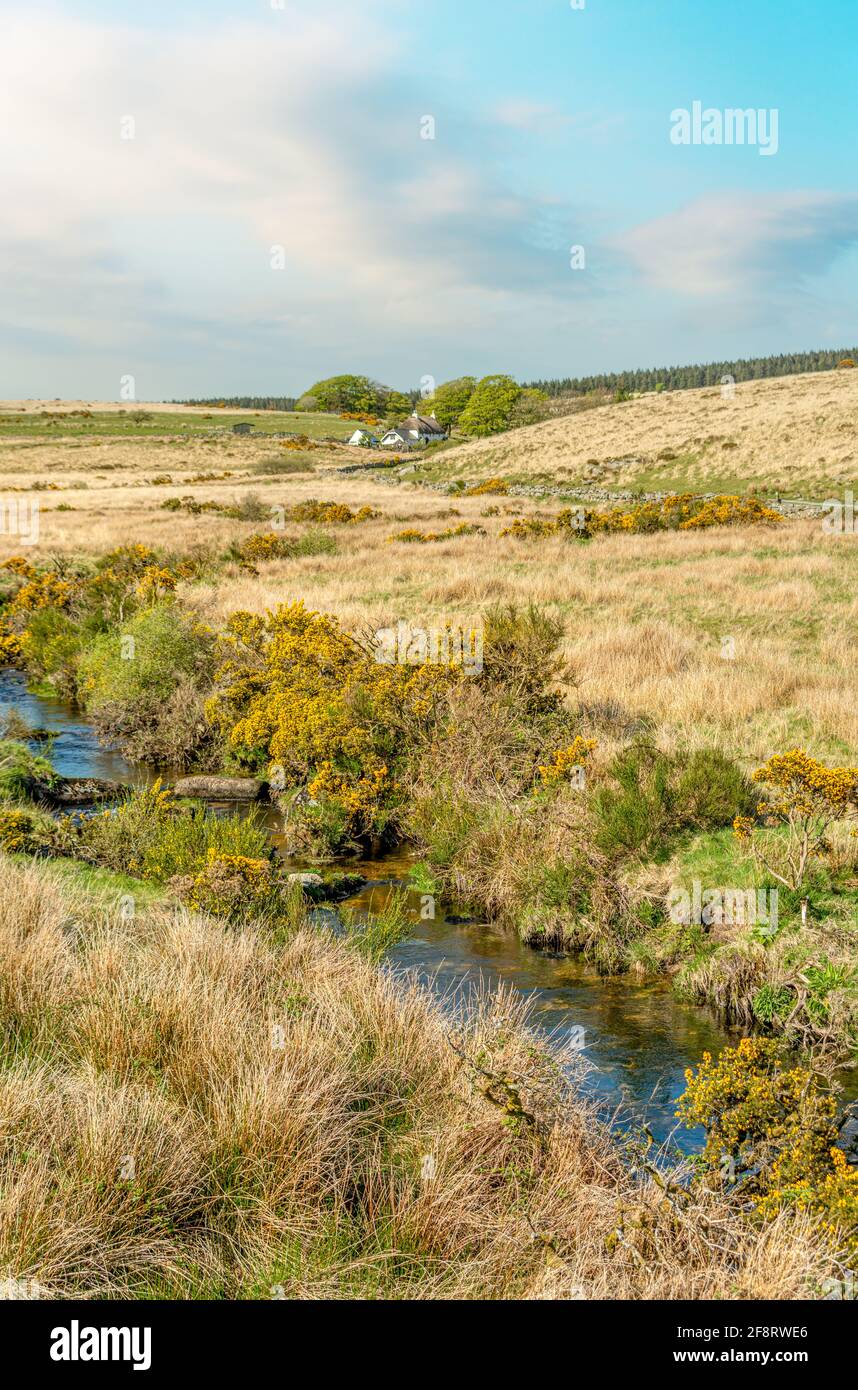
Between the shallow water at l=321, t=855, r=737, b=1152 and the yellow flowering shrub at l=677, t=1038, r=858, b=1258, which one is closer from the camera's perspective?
the yellow flowering shrub at l=677, t=1038, r=858, b=1258

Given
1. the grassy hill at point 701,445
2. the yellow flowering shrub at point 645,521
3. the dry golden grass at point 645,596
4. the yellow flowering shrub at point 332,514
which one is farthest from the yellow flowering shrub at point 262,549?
the grassy hill at point 701,445

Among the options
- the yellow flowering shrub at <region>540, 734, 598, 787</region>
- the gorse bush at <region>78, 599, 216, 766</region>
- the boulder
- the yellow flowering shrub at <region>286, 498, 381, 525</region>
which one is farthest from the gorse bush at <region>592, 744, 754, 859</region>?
the yellow flowering shrub at <region>286, 498, 381, 525</region>

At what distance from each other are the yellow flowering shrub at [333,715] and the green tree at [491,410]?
3537 inches

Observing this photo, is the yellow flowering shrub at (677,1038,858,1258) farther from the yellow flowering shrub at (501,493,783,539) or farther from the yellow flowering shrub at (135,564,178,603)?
the yellow flowering shrub at (501,493,783,539)

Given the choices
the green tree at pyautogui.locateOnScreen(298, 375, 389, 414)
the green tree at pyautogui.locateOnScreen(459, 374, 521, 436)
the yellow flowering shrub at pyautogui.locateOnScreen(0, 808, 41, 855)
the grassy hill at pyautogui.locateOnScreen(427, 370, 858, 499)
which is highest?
the green tree at pyautogui.locateOnScreen(298, 375, 389, 414)

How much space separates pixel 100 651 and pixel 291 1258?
15.1 meters

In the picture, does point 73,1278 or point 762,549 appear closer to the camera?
point 73,1278

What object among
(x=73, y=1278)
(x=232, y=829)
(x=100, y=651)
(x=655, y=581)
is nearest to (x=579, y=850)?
(x=232, y=829)

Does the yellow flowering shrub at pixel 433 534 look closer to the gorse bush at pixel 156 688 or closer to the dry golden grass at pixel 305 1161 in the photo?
the gorse bush at pixel 156 688

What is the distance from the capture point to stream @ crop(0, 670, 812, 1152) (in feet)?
20.8

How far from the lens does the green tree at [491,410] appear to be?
10125 centimetres

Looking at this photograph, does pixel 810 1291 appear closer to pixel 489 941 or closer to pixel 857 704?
pixel 489 941

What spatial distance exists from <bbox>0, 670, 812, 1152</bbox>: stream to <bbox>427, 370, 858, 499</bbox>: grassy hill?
38.9 meters

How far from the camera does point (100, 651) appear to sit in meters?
17.6
